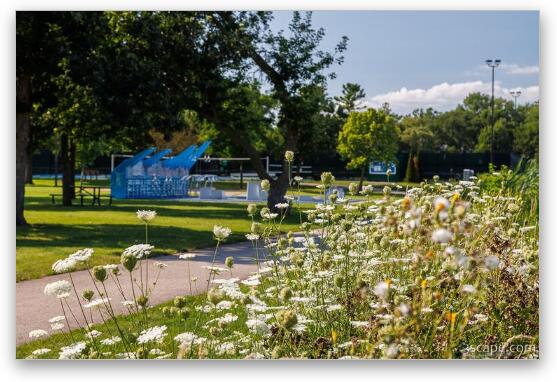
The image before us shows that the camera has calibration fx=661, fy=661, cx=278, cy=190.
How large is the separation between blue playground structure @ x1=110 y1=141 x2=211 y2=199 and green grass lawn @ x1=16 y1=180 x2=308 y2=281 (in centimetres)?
166

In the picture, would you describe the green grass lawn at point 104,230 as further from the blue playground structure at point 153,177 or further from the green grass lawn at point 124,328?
the blue playground structure at point 153,177

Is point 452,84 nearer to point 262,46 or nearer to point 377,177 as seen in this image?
point 377,177

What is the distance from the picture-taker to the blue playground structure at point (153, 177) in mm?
13352

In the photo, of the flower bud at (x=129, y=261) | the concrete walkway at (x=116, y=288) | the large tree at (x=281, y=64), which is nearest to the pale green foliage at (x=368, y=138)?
the large tree at (x=281, y=64)

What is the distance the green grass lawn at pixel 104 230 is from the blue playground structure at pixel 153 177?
5.45 feet

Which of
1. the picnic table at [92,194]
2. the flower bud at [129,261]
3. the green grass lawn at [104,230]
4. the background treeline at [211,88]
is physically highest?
the background treeline at [211,88]

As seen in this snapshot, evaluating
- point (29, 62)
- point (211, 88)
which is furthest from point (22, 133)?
point (211, 88)

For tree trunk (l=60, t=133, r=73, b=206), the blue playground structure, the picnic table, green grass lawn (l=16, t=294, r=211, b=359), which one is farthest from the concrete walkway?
tree trunk (l=60, t=133, r=73, b=206)

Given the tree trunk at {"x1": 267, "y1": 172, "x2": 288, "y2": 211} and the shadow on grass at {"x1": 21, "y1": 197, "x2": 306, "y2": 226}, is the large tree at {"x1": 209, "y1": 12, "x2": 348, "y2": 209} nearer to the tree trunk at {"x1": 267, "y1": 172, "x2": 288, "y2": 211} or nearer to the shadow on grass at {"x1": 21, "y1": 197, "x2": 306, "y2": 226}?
the tree trunk at {"x1": 267, "y1": 172, "x2": 288, "y2": 211}

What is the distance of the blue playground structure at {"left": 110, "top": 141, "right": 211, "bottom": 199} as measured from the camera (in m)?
13.4

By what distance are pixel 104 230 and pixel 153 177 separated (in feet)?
20.0

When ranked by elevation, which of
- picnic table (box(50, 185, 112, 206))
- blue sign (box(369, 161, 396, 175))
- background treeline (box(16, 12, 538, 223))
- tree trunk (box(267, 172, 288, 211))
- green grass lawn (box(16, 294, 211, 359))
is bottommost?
green grass lawn (box(16, 294, 211, 359))

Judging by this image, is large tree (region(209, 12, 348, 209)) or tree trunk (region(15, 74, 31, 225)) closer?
large tree (region(209, 12, 348, 209))

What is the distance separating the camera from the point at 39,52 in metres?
6.34
